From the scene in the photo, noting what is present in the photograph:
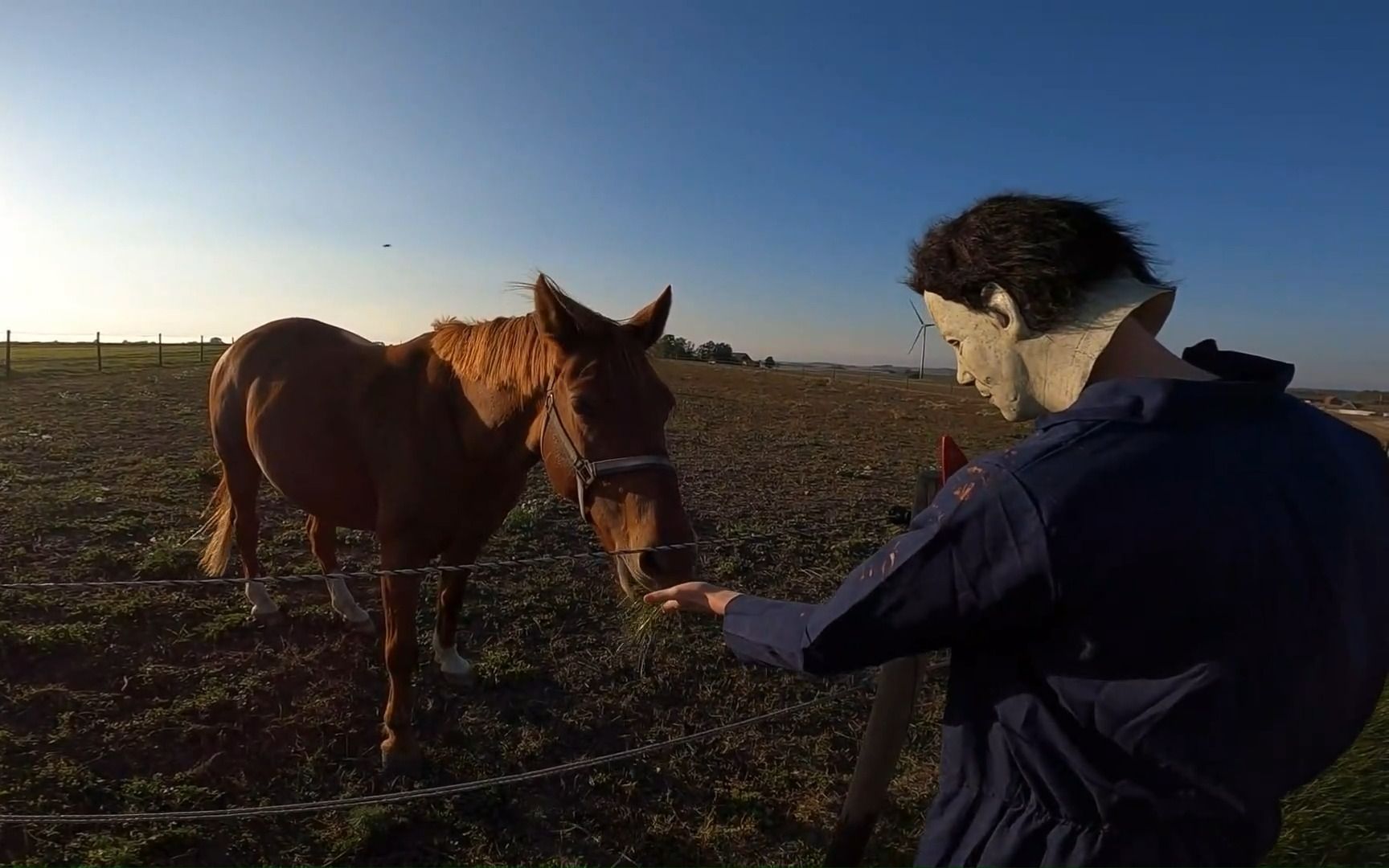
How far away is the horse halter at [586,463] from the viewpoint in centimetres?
238

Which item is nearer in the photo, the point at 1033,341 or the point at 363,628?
the point at 1033,341

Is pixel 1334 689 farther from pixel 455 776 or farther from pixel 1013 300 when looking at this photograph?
pixel 455 776

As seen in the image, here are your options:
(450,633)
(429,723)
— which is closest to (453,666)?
(450,633)

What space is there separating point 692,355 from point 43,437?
38.7 metres

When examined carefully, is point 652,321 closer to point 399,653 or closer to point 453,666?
point 399,653

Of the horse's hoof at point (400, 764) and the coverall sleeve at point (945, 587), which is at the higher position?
the coverall sleeve at point (945, 587)

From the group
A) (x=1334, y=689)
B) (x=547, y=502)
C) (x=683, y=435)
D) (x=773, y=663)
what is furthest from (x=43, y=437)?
(x=1334, y=689)

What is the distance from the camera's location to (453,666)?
396 cm

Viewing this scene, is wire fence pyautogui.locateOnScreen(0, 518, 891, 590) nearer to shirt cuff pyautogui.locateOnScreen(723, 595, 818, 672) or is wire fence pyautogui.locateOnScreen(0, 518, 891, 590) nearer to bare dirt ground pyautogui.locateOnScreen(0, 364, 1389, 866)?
bare dirt ground pyautogui.locateOnScreen(0, 364, 1389, 866)

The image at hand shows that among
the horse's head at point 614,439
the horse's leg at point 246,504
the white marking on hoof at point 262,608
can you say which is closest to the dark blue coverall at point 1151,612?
the horse's head at point 614,439

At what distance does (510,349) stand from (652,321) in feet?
2.11

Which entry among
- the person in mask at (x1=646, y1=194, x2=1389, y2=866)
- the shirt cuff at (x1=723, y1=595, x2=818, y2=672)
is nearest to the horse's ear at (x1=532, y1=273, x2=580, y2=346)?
the shirt cuff at (x1=723, y1=595, x2=818, y2=672)

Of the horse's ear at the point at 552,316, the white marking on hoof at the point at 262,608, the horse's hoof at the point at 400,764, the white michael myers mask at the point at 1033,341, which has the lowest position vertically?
the horse's hoof at the point at 400,764

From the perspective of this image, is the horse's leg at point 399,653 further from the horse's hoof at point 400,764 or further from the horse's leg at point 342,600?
the horse's leg at point 342,600
